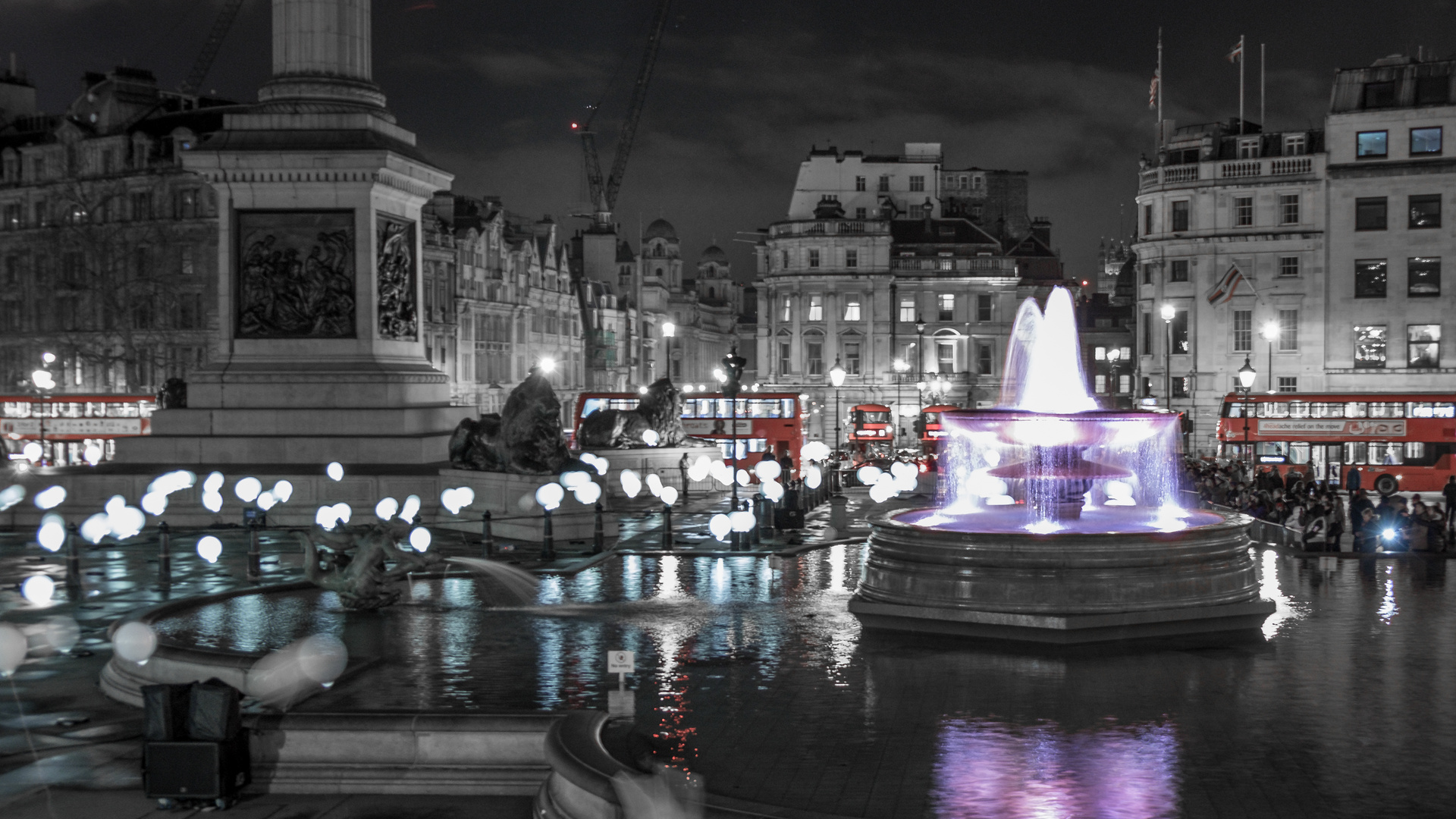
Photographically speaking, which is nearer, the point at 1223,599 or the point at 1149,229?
the point at 1223,599

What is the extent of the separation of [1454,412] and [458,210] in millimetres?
64985

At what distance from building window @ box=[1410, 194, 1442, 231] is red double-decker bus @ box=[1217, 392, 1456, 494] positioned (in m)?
23.1

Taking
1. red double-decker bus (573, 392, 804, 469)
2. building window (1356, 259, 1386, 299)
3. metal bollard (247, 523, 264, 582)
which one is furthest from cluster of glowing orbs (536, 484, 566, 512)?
building window (1356, 259, 1386, 299)

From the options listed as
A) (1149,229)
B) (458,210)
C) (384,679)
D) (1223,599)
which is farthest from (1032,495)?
(458,210)

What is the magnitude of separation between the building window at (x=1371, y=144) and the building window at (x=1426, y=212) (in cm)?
255

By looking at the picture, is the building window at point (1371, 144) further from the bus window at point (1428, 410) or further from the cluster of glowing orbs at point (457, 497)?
the cluster of glowing orbs at point (457, 497)

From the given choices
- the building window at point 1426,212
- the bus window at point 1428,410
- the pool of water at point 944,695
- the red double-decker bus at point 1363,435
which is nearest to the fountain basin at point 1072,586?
the pool of water at point 944,695

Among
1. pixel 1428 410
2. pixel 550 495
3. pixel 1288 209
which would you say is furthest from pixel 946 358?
pixel 550 495

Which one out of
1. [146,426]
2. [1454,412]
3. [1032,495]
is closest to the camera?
[1032,495]

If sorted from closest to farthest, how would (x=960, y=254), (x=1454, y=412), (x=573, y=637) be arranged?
1. (x=573, y=637)
2. (x=1454, y=412)
3. (x=960, y=254)

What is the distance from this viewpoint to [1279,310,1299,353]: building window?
67.5 meters

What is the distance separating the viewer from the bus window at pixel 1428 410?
43.0 metres

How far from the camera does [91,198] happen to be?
77375 millimetres

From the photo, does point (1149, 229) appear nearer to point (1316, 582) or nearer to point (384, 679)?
point (1316, 582)
